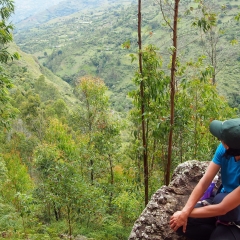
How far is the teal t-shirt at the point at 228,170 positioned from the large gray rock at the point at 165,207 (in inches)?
39.3

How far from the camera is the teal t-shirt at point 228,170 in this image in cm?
293

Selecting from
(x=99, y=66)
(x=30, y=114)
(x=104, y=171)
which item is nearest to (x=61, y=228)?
(x=104, y=171)

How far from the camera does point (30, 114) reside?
31.6 m

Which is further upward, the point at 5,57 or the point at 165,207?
the point at 5,57

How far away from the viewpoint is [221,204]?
2.80 meters

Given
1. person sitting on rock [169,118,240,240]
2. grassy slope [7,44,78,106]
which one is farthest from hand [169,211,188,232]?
grassy slope [7,44,78,106]

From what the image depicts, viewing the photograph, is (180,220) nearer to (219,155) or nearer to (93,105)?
(219,155)

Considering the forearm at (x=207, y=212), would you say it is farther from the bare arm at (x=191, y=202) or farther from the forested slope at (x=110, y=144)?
the forested slope at (x=110, y=144)

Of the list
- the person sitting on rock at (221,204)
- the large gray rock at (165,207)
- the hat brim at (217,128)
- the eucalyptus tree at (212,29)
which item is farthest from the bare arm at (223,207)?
the eucalyptus tree at (212,29)

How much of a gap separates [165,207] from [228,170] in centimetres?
130

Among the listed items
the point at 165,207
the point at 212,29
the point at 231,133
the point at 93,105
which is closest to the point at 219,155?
the point at 231,133

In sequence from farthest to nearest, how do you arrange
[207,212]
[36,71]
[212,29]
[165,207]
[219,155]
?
[36,71] < [212,29] < [165,207] < [219,155] < [207,212]

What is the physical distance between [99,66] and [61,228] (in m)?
107

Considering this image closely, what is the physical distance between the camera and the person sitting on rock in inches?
106
